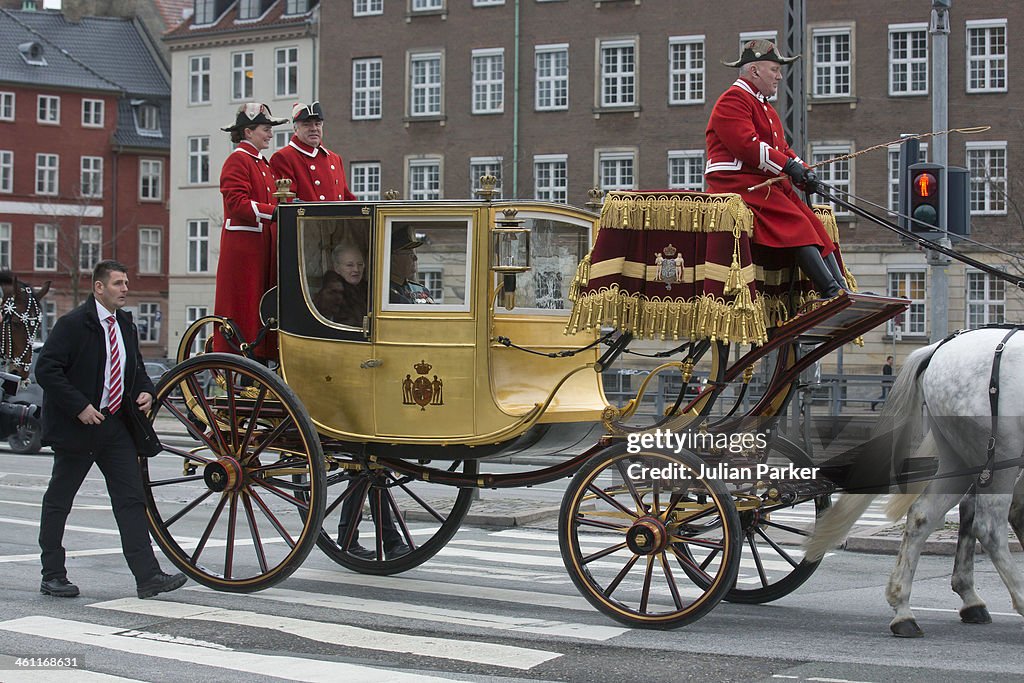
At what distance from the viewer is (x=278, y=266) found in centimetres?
885

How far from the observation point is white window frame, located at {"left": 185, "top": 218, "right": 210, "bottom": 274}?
56.1 metres

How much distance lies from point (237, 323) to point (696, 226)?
336cm

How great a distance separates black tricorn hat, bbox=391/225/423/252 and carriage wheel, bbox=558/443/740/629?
6.24 ft

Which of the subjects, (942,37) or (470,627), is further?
(942,37)

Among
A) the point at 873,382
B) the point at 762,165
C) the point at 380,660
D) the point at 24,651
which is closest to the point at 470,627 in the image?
the point at 380,660

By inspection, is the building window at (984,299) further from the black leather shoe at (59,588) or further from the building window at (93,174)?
the building window at (93,174)

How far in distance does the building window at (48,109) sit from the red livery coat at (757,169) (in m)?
60.9

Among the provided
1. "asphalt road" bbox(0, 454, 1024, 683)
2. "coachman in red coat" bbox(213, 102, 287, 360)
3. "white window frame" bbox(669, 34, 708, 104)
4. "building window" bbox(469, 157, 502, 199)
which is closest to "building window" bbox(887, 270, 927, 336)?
"white window frame" bbox(669, 34, 708, 104)

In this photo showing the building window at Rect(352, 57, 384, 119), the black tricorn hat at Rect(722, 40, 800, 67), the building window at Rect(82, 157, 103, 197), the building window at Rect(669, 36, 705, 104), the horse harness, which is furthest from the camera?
the building window at Rect(82, 157, 103, 197)

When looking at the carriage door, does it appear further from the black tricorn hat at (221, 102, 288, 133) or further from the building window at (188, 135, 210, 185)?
the building window at (188, 135, 210, 185)

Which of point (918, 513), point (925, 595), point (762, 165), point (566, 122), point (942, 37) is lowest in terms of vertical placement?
point (925, 595)

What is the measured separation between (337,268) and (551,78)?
1467 inches

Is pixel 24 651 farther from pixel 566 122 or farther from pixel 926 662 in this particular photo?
pixel 566 122

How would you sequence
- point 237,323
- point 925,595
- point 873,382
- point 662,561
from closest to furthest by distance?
point 662,561, point 925,595, point 237,323, point 873,382
